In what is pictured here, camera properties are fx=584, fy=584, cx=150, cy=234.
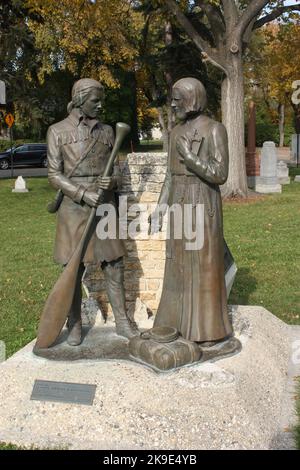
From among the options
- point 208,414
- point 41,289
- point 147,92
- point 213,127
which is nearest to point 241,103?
point 41,289

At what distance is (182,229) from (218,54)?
41.7 feet

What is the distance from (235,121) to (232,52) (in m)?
1.87

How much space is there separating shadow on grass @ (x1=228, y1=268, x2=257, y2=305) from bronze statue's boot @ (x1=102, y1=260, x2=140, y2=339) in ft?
9.35

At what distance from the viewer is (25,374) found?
468 cm

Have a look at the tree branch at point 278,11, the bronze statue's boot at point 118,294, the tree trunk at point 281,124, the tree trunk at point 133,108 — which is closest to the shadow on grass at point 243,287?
the bronze statue's boot at point 118,294

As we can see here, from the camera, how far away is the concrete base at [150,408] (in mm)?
4086

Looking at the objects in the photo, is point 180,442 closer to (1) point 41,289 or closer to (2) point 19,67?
(1) point 41,289

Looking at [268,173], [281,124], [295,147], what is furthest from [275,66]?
[268,173]

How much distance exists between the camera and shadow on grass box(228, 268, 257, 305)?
7949mm

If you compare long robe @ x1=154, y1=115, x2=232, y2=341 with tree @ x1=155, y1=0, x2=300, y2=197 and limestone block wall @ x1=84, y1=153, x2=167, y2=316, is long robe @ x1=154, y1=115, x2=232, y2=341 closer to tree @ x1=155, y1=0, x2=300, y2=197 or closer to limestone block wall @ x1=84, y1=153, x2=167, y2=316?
limestone block wall @ x1=84, y1=153, x2=167, y2=316

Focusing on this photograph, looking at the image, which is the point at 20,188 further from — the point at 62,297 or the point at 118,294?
the point at 62,297

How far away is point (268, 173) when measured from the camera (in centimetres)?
1858

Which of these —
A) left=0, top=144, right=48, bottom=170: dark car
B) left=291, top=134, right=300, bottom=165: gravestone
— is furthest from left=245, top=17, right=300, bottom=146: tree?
left=0, top=144, right=48, bottom=170: dark car

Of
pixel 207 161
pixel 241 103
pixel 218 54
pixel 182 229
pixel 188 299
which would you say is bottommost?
pixel 188 299
